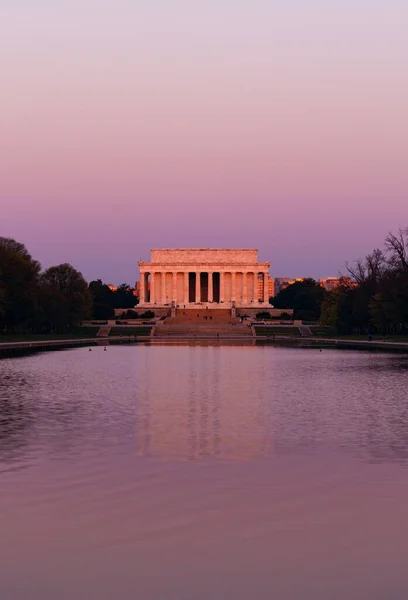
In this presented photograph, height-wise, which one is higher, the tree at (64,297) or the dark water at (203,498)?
the tree at (64,297)

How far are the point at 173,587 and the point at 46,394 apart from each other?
28313 millimetres

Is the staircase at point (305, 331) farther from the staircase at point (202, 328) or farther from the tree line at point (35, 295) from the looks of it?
the tree line at point (35, 295)

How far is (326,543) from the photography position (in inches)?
512

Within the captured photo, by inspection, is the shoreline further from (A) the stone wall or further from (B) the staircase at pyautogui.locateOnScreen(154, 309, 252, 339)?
(A) the stone wall

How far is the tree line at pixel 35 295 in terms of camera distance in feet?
336

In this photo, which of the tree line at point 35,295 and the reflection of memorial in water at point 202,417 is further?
the tree line at point 35,295

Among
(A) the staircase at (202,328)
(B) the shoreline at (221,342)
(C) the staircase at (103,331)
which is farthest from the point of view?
(A) the staircase at (202,328)

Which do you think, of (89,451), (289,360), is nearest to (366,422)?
(89,451)

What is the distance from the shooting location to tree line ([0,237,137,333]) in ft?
336

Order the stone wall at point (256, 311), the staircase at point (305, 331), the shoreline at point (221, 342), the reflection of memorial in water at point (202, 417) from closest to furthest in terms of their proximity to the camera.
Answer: the reflection of memorial in water at point (202, 417)
the shoreline at point (221, 342)
the staircase at point (305, 331)
the stone wall at point (256, 311)

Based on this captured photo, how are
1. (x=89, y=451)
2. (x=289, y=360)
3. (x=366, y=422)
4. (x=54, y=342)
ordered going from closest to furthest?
(x=89, y=451), (x=366, y=422), (x=289, y=360), (x=54, y=342)

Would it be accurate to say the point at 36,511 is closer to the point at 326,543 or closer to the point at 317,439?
the point at 326,543

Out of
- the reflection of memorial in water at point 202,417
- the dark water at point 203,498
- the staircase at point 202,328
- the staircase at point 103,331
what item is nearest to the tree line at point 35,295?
the staircase at point 103,331

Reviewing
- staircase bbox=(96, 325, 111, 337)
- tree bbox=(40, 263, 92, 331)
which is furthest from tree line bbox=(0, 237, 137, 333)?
staircase bbox=(96, 325, 111, 337)
